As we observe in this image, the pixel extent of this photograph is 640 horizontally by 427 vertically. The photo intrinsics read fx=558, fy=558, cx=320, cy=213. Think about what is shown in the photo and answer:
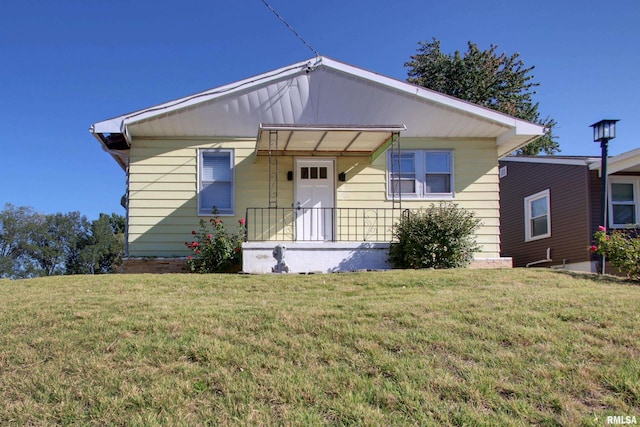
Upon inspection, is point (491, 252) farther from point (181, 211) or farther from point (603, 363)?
point (603, 363)

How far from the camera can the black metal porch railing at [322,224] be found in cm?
1198

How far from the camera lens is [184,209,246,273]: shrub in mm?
10953

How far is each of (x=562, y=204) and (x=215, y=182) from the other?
946 cm

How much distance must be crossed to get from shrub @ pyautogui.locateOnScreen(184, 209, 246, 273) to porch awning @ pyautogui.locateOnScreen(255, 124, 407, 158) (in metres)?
1.77

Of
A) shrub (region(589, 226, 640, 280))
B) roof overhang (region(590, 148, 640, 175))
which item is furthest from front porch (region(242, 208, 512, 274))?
roof overhang (region(590, 148, 640, 175))

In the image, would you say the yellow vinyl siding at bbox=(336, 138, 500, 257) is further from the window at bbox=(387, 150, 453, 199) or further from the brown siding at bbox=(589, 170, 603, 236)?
the brown siding at bbox=(589, 170, 603, 236)

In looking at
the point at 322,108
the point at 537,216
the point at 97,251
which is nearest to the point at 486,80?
the point at 537,216

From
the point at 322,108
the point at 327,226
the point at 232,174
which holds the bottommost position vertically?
the point at 327,226

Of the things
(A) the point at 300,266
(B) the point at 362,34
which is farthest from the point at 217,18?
(A) the point at 300,266

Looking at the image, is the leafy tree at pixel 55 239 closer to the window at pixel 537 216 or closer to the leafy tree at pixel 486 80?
the leafy tree at pixel 486 80

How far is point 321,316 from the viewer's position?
19.5ft

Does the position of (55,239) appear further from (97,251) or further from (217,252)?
(217,252)

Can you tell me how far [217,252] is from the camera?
35.9ft

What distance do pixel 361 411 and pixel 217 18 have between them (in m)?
11.4
